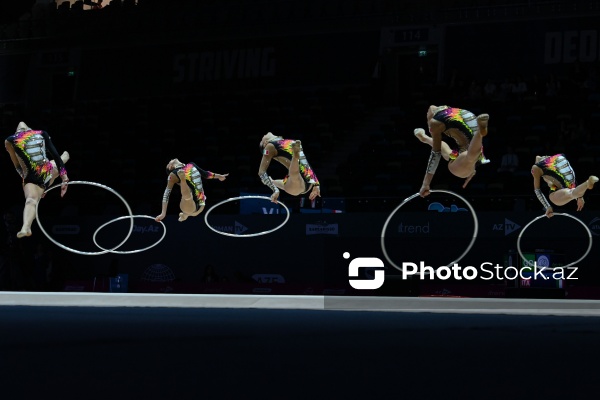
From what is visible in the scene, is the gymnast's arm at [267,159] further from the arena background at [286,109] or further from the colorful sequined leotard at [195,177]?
the arena background at [286,109]

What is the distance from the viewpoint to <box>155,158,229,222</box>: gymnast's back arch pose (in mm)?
15320

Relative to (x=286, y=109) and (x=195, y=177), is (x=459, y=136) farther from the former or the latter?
(x=286, y=109)

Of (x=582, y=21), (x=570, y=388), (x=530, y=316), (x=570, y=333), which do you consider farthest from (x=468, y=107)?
(x=570, y=388)

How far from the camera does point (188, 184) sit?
15438 millimetres

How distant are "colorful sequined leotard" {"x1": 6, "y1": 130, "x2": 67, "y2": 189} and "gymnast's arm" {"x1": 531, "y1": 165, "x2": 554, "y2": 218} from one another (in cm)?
734

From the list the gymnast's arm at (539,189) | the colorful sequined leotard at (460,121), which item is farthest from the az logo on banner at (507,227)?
the colorful sequined leotard at (460,121)

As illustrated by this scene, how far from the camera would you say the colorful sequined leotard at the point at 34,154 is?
1380 centimetres

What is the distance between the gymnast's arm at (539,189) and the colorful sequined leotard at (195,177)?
536 cm

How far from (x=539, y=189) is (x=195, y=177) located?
5784 millimetres

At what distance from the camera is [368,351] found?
20.6ft

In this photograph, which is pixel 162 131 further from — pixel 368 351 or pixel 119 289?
pixel 368 351

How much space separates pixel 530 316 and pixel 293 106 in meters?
12.3

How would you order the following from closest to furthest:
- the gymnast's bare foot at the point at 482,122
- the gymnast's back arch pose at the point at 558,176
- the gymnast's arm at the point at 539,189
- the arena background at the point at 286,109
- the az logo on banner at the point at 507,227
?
1. the gymnast's bare foot at the point at 482,122
2. the gymnast's back arch pose at the point at 558,176
3. the gymnast's arm at the point at 539,189
4. the az logo on banner at the point at 507,227
5. the arena background at the point at 286,109

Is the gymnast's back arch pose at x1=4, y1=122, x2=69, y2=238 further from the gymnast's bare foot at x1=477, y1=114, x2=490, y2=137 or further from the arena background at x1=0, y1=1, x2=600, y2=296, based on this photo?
the gymnast's bare foot at x1=477, y1=114, x2=490, y2=137
